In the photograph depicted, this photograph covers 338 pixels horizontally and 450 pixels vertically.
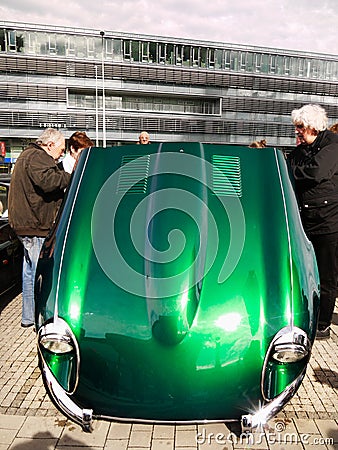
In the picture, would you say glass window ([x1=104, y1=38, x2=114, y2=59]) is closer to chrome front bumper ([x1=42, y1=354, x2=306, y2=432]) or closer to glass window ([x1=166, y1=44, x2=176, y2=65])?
glass window ([x1=166, y1=44, x2=176, y2=65])

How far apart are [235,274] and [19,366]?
2.35 metres

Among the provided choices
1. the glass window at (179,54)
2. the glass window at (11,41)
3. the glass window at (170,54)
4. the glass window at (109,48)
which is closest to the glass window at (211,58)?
the glass window at (179,54)

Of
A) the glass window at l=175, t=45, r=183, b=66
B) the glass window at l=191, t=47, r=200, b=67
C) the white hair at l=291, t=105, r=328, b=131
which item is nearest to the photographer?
the white hair at l=291, t=105, r=328, b=131

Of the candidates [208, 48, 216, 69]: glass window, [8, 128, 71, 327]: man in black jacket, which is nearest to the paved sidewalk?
[8, 128, 71, 327]: man in black jacket

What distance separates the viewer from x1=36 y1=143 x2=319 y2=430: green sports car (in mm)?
2049

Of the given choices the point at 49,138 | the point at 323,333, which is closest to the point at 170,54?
the point at 49,138

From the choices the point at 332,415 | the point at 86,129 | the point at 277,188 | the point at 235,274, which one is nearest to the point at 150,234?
the point at 235,274

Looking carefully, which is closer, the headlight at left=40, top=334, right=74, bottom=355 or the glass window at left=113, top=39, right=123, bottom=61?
the headlight at left=40, top=334, right=74, bottom=355

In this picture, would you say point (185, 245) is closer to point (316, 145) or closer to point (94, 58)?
point (316, 145)

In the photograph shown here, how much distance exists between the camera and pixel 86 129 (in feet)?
143

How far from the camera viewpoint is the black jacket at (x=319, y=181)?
11.8ft

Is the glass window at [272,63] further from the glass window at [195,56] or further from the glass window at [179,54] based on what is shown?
the glass window at [179,54]

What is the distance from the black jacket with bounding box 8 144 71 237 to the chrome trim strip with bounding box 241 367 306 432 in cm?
280

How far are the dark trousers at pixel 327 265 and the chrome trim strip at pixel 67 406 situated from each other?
2.67 metres
